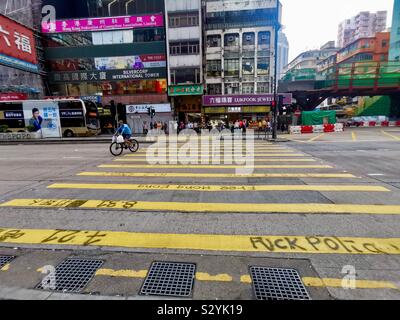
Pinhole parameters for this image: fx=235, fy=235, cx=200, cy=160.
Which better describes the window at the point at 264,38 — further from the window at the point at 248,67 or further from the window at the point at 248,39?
the window at the point at 248,67

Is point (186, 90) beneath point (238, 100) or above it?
above

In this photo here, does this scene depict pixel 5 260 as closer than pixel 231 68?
Yes

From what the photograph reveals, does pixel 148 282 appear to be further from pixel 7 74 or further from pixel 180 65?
pixel 7 74

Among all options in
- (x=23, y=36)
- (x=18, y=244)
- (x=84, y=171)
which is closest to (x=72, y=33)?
(x=23, y=36)

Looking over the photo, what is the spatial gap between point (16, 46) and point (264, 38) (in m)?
33.9

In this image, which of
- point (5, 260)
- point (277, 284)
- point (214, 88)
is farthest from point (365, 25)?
point (5, 260)

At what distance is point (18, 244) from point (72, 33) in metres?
41.9

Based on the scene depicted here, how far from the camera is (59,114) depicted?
2522 centimetres

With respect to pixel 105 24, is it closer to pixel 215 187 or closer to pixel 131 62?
pixel 131 62

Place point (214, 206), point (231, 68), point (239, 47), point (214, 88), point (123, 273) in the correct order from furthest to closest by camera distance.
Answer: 1. point (214, 88)
2. point (231, 68)
3. point (239, 47)
4. point (214, 206)
5. point (123, 273)

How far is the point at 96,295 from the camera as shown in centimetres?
256

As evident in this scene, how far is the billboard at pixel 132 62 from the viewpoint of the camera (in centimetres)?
3503

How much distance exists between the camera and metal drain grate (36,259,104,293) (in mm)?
2693

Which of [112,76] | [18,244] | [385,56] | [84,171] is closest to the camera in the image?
[18,244]
